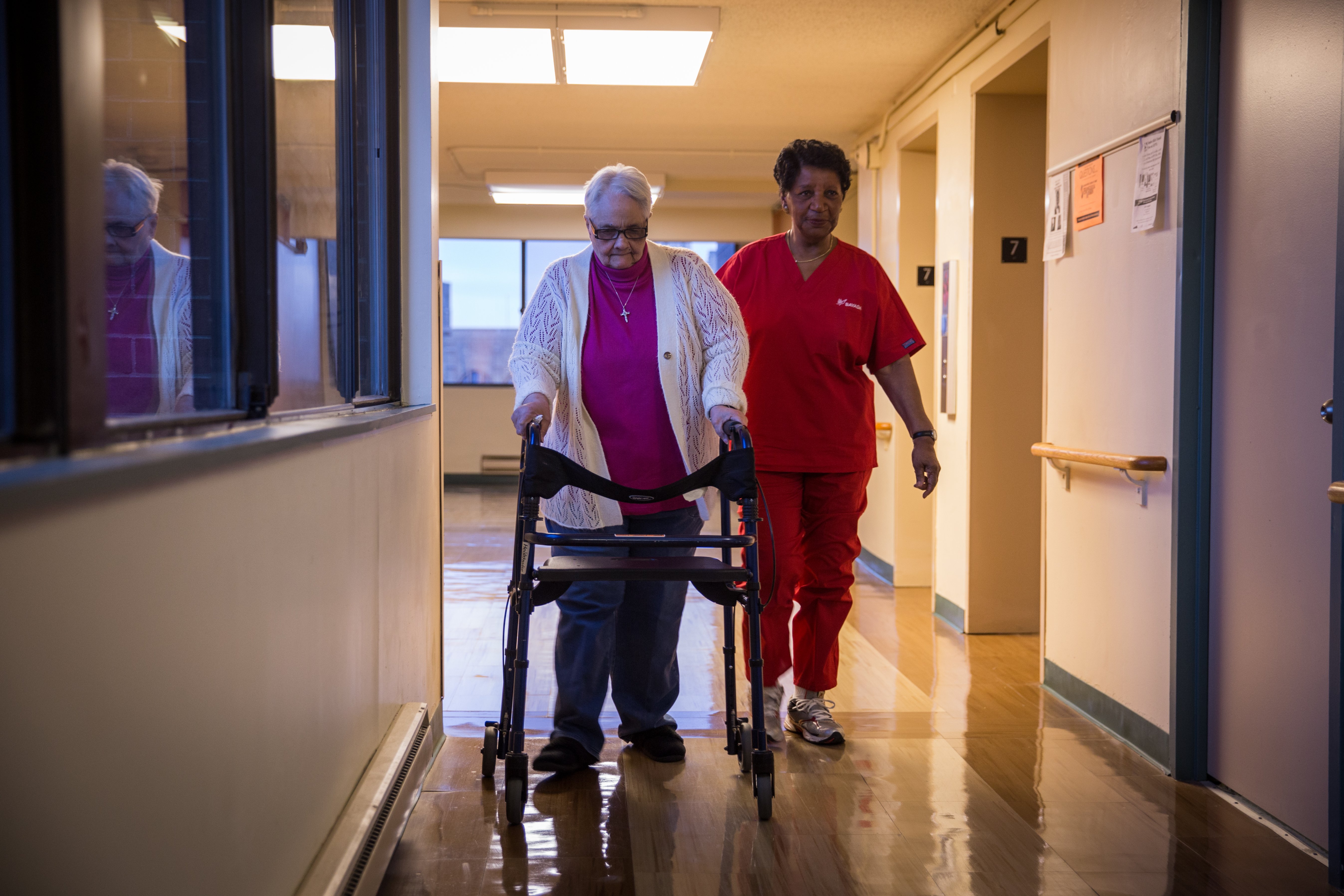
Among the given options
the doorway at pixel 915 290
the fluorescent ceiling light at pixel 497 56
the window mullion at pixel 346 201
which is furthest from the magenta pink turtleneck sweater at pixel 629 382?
the doorway at pixel 915 290

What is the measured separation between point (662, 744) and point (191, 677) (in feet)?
6.20

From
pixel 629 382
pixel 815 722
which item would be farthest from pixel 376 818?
pixel 815 722

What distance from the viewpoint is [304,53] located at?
207 cm

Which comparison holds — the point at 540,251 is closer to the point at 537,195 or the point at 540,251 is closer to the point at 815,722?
the point at 537,195

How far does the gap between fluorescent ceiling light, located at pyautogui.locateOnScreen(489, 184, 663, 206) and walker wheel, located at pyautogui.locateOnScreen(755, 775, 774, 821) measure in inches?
235

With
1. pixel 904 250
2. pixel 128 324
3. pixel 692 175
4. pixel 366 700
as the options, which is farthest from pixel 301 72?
pixel 692 175

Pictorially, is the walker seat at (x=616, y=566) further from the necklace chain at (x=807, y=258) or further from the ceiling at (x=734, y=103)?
the ceiling at (x=734, y=103)

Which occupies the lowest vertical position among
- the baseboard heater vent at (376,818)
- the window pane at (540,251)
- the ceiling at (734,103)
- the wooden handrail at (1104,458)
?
the baseboard heater vent at (376,818)

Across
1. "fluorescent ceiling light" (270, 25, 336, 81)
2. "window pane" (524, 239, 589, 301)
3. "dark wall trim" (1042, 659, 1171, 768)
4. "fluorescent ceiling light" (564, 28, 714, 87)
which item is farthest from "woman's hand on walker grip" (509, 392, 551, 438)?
"window pane" (524, 239, 589, 301)

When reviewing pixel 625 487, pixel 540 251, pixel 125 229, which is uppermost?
pixel 540 251

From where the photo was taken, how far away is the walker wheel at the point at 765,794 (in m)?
2.34

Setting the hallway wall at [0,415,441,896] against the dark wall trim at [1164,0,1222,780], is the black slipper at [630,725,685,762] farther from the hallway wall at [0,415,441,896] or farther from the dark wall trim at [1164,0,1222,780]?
the dark wall trim at [1164,0,1222,780]

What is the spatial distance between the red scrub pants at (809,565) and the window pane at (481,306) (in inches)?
321

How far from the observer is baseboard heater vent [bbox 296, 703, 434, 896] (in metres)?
1.56
